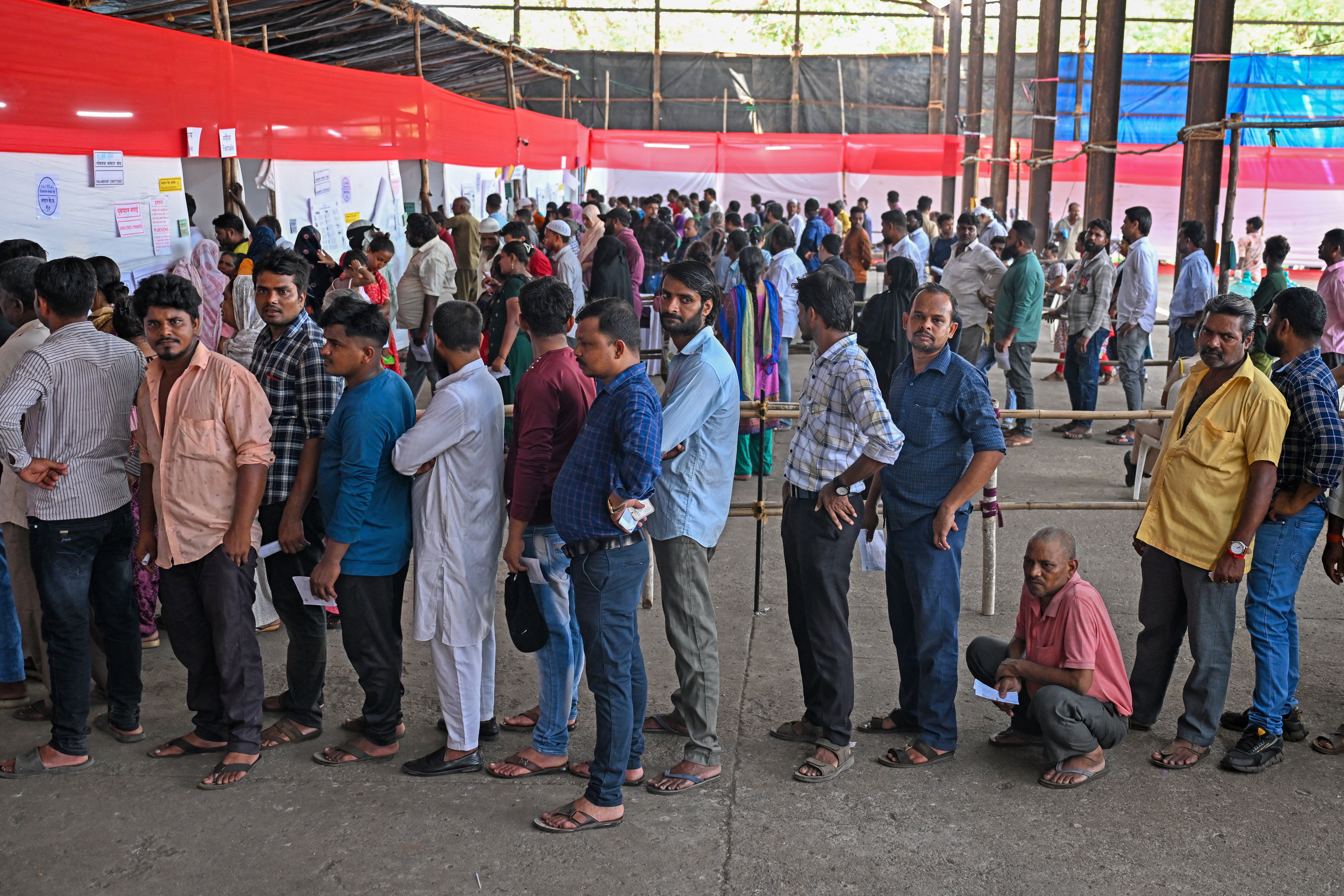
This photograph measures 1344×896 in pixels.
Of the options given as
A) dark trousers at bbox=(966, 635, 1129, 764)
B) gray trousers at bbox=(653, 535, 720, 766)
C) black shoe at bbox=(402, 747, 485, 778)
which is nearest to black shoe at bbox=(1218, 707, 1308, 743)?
dark trousers at bbox=(966, 635, 1129, 764)

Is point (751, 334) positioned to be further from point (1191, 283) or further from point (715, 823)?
point (715, 823)

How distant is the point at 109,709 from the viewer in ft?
13.9

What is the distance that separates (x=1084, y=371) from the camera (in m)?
9.12

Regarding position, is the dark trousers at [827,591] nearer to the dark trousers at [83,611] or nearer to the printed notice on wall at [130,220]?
the dark trousers at [83,611]

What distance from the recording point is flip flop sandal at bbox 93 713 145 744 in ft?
13.8

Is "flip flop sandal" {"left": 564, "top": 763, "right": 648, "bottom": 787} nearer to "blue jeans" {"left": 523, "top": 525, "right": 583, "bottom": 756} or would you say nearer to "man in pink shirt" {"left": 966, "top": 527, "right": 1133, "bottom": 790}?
"blue jeans" {"left": 523, "top": 525, "right": 583, "bottom": 756}

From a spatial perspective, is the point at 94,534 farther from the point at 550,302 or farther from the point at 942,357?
the point at 942,357

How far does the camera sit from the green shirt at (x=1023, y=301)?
→ 8.91 meters

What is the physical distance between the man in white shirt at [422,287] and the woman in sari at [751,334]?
2.35 metres

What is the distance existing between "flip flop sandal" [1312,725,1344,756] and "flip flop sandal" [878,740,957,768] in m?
1.34

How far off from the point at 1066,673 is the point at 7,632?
161 inches

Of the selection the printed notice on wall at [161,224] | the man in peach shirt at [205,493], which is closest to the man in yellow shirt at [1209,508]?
the man in peach shirt at [205,493]

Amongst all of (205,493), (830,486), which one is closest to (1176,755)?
(830,486)

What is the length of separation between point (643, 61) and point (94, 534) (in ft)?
89.4
